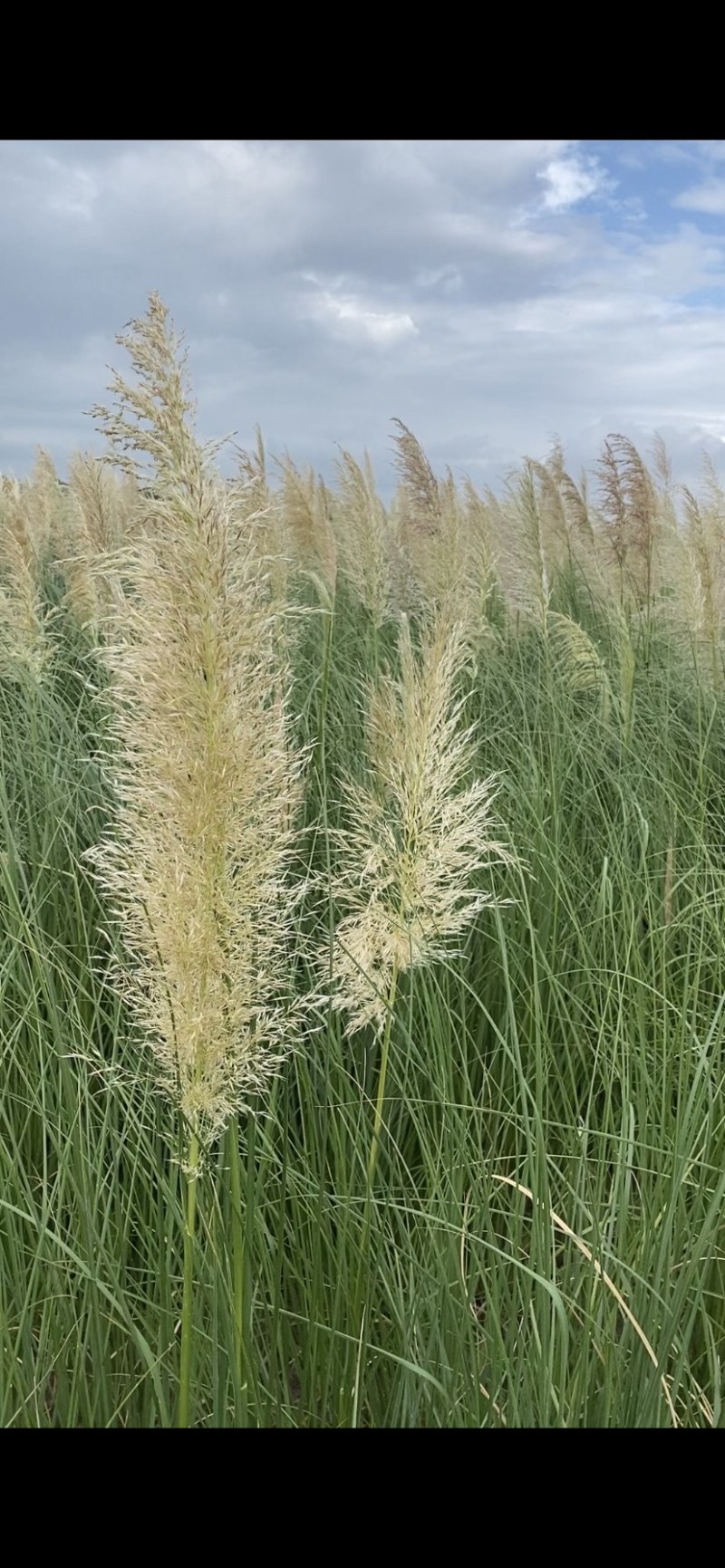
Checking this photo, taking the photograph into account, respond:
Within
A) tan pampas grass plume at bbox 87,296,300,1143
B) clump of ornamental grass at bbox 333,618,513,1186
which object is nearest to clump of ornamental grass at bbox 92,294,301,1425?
tan pampas grass plume at bbox 87,296,300,1143

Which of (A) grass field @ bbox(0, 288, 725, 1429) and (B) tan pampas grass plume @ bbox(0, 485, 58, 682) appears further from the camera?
(B) tan pampas grass plume @ bbox(0, 485, 58, 682)

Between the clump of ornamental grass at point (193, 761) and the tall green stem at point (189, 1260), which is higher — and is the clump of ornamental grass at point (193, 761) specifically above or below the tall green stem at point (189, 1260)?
above

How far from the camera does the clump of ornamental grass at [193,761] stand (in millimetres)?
1156

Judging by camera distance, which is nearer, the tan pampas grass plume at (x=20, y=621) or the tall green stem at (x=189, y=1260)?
the tall green stem at (x=189, y=1260)

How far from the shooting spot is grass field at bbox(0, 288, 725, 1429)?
122 cm

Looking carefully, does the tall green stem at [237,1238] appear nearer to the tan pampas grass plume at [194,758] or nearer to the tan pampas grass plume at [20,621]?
the tan pampas grass plume at [194,758]

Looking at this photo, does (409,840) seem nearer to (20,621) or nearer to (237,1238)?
(237,1238)

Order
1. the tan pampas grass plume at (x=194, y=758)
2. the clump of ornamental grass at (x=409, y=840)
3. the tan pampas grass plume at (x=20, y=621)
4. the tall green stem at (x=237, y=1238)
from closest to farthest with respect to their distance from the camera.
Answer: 1. the tan pampas grass plume at (x=194, y=758)
2. the tall green stem at (x=237, y=1238)
3. the clump of ornamental grass at (x=409, y=840)
4. the tan pampas grass plume at (x=20, y=621)

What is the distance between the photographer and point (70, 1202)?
2.18 m

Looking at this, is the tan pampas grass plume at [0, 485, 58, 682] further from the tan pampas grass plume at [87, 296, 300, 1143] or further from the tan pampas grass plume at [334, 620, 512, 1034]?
the tan pampas grass plume at [87, 296, 300, 1143]

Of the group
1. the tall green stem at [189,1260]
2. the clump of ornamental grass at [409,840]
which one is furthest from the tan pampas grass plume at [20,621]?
the tall green stem at [189,1260]

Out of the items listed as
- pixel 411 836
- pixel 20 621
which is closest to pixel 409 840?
pixel 411 836

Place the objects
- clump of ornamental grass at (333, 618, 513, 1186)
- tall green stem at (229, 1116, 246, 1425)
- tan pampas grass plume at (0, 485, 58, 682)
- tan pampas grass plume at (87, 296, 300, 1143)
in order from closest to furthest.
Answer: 1. tan pampas grass plume at (87, 296, 300, 1143)
2. tall green stem at (229, 1116, 246, 1425)
3. clump of ornamental grass at (333, 618, 513, 1186)
4. tan pampas grass plume at (0, 485, 58, 682)
